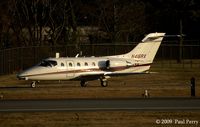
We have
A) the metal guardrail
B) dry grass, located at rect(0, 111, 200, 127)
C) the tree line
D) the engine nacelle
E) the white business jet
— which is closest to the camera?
dry grass, located at rect(0, 111, 200, 127)

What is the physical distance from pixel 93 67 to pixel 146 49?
4.65 m

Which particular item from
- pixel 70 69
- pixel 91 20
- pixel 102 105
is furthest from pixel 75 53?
pixel 102 105

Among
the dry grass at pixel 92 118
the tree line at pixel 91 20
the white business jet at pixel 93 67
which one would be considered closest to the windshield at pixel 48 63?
the white business jet at pixel 93 67

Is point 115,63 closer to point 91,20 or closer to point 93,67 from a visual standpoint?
point 93,67

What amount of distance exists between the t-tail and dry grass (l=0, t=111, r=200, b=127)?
73.0ft

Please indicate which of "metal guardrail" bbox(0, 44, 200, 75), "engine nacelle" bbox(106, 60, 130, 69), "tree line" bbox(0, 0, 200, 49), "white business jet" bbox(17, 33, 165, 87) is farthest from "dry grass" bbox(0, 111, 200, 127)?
"tree line" bbox(0, 0, 200, 49)

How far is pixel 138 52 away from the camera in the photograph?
4500 cm

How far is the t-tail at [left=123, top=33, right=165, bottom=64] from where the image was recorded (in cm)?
4481

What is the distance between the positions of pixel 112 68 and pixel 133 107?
59.8 feet

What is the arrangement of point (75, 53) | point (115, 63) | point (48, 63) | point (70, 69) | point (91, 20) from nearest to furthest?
point (48, 63) < point (70, 69) < point (115, 63) < point (75, 53) < point (91, 20)

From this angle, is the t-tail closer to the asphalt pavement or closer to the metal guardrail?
the metal guardrail

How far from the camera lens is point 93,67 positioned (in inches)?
1684

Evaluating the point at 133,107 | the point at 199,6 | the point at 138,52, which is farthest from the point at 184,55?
the point at 133,107

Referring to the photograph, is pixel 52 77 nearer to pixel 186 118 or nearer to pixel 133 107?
pixel 133 107
